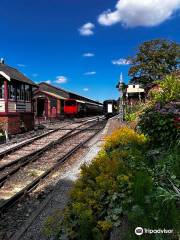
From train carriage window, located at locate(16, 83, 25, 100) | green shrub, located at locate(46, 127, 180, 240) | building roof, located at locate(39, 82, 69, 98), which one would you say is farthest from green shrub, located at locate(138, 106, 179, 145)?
building roof, located at locate(39, 82, 69, 98)

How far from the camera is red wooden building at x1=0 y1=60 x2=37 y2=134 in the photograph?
25062 mm

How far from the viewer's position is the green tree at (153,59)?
57719 mm

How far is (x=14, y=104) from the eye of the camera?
27.2 meters

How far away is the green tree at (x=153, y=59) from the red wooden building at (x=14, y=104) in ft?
99.4

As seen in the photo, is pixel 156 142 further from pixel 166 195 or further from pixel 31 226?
pixel 166 195

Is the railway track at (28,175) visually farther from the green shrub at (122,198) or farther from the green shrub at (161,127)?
the green shrub at (161,127)

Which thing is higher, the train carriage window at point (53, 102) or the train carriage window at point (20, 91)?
the train carriage window at point (20, 91)

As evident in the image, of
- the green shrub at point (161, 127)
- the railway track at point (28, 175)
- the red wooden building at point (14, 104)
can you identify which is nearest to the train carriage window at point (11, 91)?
the red wooden building at point (14, 104)

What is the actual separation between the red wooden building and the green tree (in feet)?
99.4

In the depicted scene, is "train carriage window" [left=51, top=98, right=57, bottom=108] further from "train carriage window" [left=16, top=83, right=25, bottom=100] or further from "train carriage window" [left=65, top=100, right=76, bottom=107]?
"train carriage window" [left=16, top=83, right=25, bottom=100]

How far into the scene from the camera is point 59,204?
8.17 m

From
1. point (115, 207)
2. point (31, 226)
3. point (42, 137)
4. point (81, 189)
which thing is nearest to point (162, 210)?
point (115, 207)

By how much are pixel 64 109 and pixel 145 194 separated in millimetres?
54178

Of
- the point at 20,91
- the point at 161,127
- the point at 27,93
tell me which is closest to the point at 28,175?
the point at 161,127
